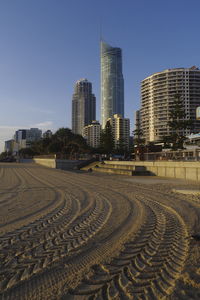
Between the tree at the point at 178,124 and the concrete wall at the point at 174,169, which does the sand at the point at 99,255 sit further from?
the tree at the point at 178,124

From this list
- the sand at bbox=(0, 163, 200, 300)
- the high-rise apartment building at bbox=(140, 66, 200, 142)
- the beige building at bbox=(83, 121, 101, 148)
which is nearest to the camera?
the sand at bbox=(0, 163, 200, 300)

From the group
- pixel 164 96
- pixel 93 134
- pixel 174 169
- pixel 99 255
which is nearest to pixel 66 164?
pixel 174 169

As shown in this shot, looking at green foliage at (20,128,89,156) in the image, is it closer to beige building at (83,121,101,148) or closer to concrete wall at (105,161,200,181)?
concrete wall at (105,161,200,181)

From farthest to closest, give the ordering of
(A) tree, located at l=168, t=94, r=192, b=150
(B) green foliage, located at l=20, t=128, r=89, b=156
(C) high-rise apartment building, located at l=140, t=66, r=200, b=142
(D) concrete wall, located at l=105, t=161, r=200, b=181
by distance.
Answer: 1. (C) high-rise apartment building, located at l=140, t=66, r=200, b=142
2. (B) green foliage, located at l=20, t=128, r=89, b=156
3. (A) tree, located at l=168, t=94, r=192, b=150
4. (D) concrete wall, located at l=105, t=161, r=200, b=181

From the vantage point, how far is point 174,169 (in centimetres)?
2228

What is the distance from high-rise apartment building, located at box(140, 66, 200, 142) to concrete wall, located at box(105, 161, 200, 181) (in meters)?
99.3

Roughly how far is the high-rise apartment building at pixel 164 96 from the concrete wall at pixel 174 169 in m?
99.3

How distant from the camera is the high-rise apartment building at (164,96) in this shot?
131 m

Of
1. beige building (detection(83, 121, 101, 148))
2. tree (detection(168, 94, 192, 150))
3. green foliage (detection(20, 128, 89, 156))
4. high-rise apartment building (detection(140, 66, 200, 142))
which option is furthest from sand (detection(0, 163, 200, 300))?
beige building (detection(83, 121, 101, 148))

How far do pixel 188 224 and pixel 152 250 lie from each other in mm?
2271

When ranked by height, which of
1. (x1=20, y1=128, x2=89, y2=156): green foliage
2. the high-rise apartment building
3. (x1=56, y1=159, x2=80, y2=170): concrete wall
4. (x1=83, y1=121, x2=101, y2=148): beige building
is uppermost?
the high-rise apartment building

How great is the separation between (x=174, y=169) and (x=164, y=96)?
126 m

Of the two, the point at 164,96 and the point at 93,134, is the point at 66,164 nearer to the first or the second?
the point at 164,96

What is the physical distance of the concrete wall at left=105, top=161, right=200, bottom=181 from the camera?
19578 mm
